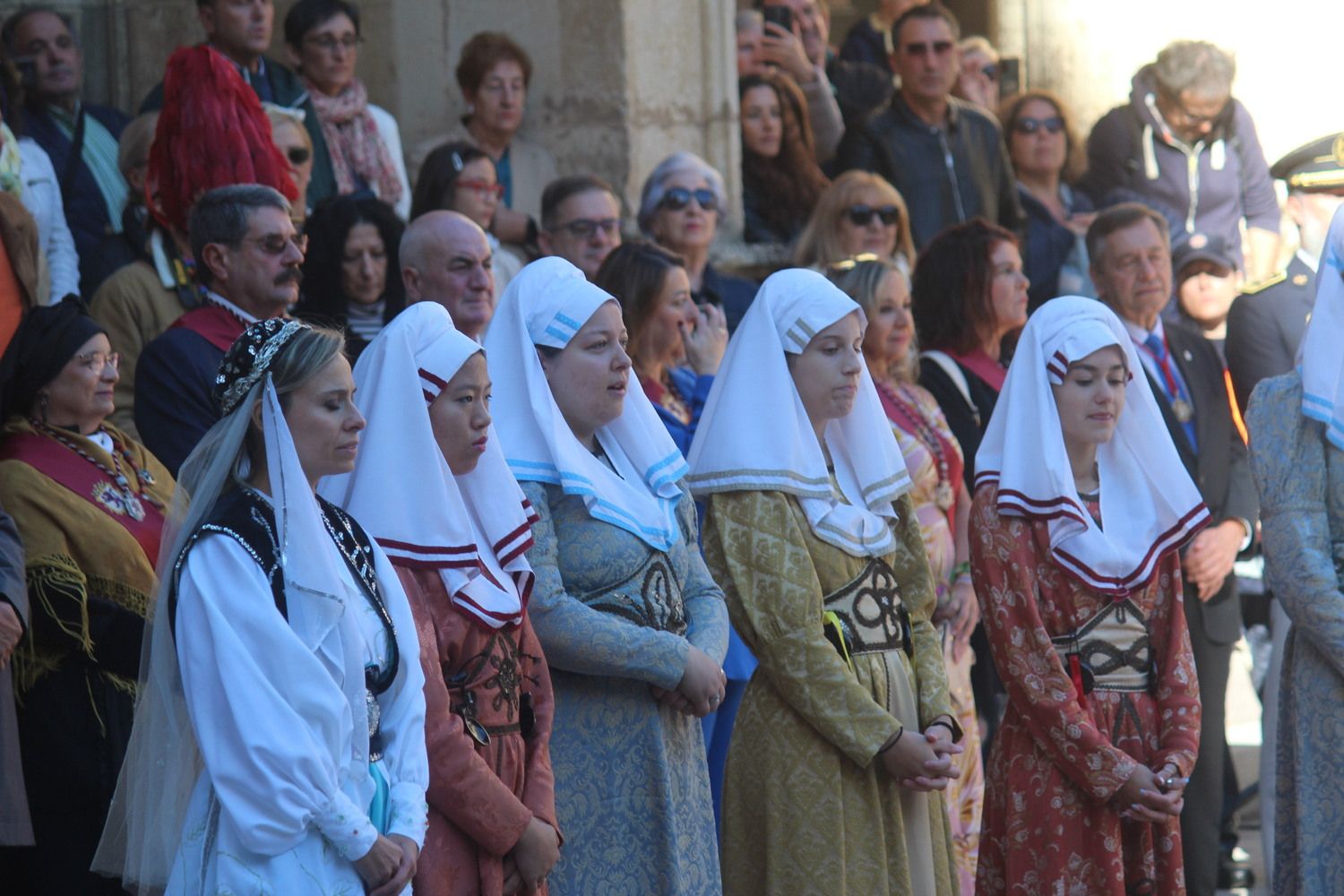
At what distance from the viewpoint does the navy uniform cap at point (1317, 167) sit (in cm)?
707

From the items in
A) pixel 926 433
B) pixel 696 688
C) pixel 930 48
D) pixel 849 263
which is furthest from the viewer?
pixel 930 48

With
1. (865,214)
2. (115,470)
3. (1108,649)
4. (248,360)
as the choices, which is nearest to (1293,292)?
(865,214)

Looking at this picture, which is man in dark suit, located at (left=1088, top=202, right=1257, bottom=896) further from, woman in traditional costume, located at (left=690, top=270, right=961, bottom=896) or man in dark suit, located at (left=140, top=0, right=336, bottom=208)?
man in dark suit, located at (left=140, top=0, right=336, bottom=208)

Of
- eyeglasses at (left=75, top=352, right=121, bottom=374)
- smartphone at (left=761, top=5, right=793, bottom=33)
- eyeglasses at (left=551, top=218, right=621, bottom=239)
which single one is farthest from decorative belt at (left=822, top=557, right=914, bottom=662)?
smartphone at (left=761, top=5, right=793, bottom=33)

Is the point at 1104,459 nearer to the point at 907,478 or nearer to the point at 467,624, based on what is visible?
the point at 907,478

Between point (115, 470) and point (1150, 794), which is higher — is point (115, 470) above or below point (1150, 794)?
above

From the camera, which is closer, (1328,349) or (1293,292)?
(1328,349)

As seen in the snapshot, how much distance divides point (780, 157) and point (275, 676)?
5659 millimetres

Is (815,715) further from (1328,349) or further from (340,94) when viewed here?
(340,94)

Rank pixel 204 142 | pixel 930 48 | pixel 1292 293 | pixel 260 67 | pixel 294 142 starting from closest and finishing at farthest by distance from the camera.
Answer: pixel 204 142
pixel 294 142
pixel 1292 293
pixel 260 67
pixel 930 48

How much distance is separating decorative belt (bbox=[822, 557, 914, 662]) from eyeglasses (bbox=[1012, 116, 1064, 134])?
5028 mm

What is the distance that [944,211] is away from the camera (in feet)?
28.3

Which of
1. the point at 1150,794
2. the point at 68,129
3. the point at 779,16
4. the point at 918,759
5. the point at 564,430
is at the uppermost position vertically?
the point at 779,16

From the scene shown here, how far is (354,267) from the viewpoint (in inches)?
238
